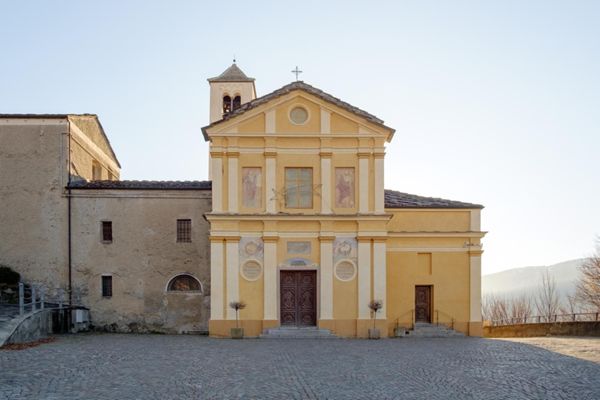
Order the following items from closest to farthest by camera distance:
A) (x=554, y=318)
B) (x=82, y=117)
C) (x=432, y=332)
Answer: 1. (x=432, y=332)
2. (x=82, y=117)
3. (x=554, y=318)

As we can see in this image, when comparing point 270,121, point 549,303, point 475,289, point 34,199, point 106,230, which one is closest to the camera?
point 270,121

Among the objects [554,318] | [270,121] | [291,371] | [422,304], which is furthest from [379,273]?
[554,318]

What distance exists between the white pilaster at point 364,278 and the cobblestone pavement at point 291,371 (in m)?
3.03

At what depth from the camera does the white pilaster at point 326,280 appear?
21.4 metres

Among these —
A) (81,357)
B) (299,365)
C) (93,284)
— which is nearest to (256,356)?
(299,365)

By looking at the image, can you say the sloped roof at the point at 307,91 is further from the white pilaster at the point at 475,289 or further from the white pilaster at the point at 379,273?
the white pilaster at the point at 475,289

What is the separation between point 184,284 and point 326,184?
737 cm

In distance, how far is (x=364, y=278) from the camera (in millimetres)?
21562

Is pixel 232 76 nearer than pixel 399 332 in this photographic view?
No

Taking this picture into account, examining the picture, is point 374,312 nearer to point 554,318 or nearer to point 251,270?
point 251,270

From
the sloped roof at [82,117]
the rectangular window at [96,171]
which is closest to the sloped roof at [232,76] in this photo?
the sloped roof at [82,117]

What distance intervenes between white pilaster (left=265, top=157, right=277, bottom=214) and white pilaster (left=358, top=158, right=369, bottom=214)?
128 inches

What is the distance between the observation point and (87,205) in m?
23.8

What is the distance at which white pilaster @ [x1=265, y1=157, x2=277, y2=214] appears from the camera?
851 inches
